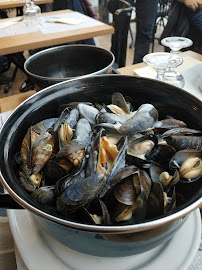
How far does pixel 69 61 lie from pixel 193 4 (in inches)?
49.5

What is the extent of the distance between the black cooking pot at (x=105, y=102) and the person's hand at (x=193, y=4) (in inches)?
53.8

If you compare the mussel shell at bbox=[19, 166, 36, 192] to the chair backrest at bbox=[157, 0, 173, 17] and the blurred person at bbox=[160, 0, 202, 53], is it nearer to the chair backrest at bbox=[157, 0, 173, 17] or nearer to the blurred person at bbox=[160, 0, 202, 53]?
the blurred person at bbox=[160, 0, 202, 53]

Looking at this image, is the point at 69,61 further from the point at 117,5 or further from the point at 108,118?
the point at 117,5

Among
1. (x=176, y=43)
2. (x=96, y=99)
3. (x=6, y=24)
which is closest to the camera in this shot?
(x=96, y=99)

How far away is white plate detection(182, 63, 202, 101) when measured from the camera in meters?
0.63

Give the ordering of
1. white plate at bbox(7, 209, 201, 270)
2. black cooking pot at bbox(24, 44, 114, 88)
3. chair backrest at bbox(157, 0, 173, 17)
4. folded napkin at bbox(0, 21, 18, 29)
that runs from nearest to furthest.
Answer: white plate at bbox(7, 209, 201, 270) < black cooking pot at bbox(24, 44, 114, 88) < folded napkin at bbox(0, 21, 18, 29) < chair backrest at bbox(157, 0, 173, 17)

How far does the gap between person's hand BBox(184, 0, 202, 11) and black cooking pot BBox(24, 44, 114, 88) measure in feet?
3.93

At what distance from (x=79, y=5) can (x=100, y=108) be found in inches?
75.2

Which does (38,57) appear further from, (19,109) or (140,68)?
(140,68)

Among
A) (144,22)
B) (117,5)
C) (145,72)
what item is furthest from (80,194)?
(144,22)

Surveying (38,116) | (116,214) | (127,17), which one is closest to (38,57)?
(38,116)

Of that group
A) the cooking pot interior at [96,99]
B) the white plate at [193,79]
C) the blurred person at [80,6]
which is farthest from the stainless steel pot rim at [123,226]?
the blurred person at [80,6]

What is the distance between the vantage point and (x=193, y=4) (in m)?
1.51

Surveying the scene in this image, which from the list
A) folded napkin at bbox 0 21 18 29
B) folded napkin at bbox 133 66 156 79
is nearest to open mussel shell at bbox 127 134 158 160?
folded napkin at bbox 133 66 156 79
